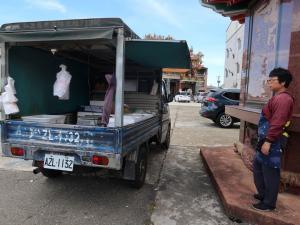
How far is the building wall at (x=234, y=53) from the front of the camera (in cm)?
2777

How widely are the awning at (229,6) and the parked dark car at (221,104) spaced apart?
5.95m

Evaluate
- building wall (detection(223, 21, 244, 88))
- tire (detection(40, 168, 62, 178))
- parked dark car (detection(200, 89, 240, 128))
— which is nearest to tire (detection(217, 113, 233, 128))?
parked dark car (detection(200, 89, 240, 128))

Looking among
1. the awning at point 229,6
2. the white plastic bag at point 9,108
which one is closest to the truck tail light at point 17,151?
the white plastic bag at point 9,108

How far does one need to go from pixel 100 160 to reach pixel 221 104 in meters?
9.47

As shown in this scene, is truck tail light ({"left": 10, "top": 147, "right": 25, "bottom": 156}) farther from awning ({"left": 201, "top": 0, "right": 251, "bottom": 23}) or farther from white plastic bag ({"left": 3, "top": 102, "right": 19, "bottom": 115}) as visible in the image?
awning ({"left": 201, "top": 0, "right": 251, "bottom": 23})

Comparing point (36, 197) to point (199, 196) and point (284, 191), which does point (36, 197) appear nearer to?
point (199, 196)

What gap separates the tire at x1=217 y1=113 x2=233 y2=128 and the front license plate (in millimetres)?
9634

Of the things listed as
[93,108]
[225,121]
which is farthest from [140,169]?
[225,121]

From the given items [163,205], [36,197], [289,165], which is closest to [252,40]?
[289,165]

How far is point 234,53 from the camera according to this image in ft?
99.8

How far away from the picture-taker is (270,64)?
185 inches

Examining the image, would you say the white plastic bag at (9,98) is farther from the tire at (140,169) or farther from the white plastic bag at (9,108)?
the tire at (140,169)

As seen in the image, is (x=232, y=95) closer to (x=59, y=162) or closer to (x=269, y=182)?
(x=269, y=182)

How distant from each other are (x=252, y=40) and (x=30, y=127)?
4.42 meters
